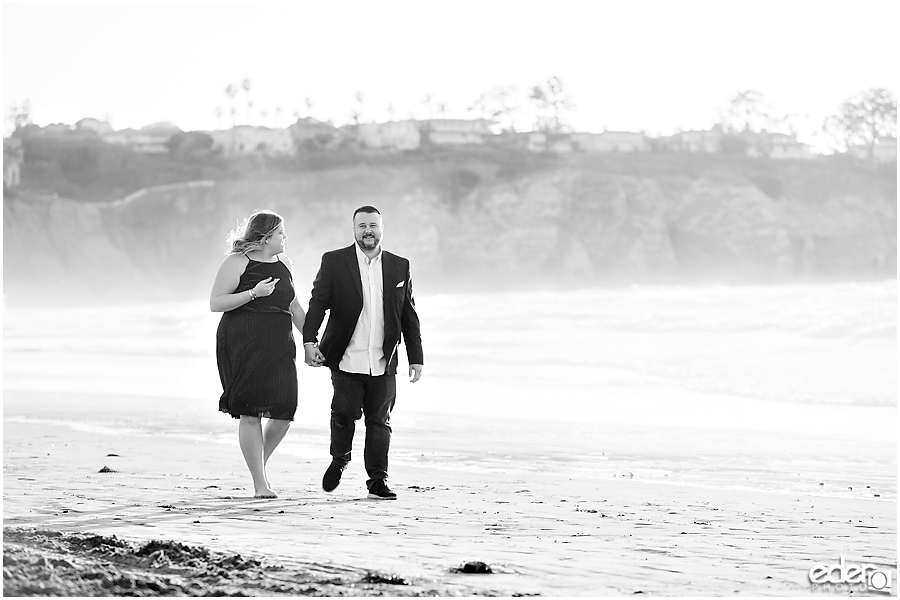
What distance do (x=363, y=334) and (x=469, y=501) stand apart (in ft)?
3.17

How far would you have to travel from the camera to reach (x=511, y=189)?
7612 centimetres

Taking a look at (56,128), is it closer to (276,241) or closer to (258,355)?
(276,241)

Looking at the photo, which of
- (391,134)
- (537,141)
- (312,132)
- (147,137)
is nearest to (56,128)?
(147,137)

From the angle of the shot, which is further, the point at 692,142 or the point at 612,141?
the point at 612,141

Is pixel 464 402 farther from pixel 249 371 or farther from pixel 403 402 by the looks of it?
pixel 249 371

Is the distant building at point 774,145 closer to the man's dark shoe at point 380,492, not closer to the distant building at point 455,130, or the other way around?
the distant building at point 455,130

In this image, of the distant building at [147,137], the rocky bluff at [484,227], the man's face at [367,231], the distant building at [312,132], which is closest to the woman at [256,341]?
the man's face at [367,231]

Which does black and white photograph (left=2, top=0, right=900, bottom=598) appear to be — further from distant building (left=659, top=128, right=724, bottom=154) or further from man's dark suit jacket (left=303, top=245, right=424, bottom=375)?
distant building (left=659, top=128, right=724, bottom=154)

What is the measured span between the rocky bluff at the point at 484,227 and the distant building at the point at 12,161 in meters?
4.66

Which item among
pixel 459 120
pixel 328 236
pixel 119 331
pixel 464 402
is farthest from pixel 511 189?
pixel 464 402

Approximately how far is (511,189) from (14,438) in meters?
69.2

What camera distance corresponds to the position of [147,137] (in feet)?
299

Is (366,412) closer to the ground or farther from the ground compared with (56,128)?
closer to the ground

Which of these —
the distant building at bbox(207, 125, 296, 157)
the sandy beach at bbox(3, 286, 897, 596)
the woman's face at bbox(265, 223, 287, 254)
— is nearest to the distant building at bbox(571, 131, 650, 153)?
the distant building at bbox(207, 125, 296, 157)
